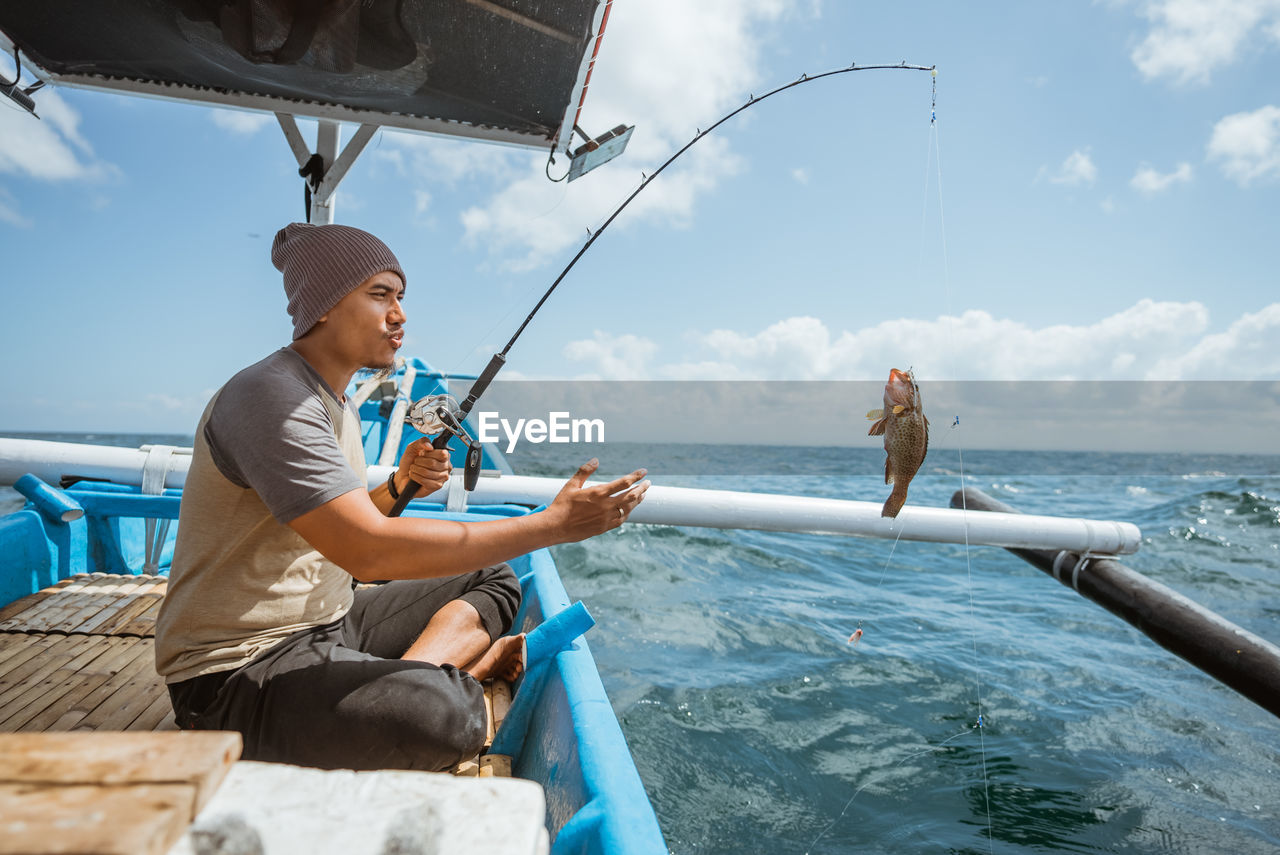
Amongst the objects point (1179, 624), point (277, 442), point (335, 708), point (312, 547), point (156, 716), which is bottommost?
point (1179, 624)

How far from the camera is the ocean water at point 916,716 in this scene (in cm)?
351

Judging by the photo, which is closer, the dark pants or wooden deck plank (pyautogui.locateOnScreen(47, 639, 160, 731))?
the dark pants

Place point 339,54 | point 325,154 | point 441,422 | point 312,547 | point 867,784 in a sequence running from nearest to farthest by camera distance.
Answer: point 312,547, point 441,422, point 339,54, point 867,784, point 325,154

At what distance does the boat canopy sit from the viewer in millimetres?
3043

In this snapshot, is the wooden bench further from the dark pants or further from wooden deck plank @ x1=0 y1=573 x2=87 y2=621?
the dark pants

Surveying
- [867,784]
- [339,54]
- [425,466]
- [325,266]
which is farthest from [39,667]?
[867,784]

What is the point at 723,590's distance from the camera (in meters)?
7.39

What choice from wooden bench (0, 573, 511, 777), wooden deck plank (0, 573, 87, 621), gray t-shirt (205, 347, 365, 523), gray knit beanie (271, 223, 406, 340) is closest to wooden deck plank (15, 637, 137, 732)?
wooden bench (0, 573, 511, 777)

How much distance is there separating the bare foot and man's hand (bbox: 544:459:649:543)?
3.40 feet

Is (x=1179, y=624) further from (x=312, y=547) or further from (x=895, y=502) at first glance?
(x=312, y=547)

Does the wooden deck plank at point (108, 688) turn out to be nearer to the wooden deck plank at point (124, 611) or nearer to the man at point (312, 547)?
the wooden deck plank at point (124, 611)

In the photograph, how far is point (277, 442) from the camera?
5.62ft

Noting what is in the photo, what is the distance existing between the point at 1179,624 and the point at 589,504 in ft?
16.0

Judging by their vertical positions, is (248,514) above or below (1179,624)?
above
